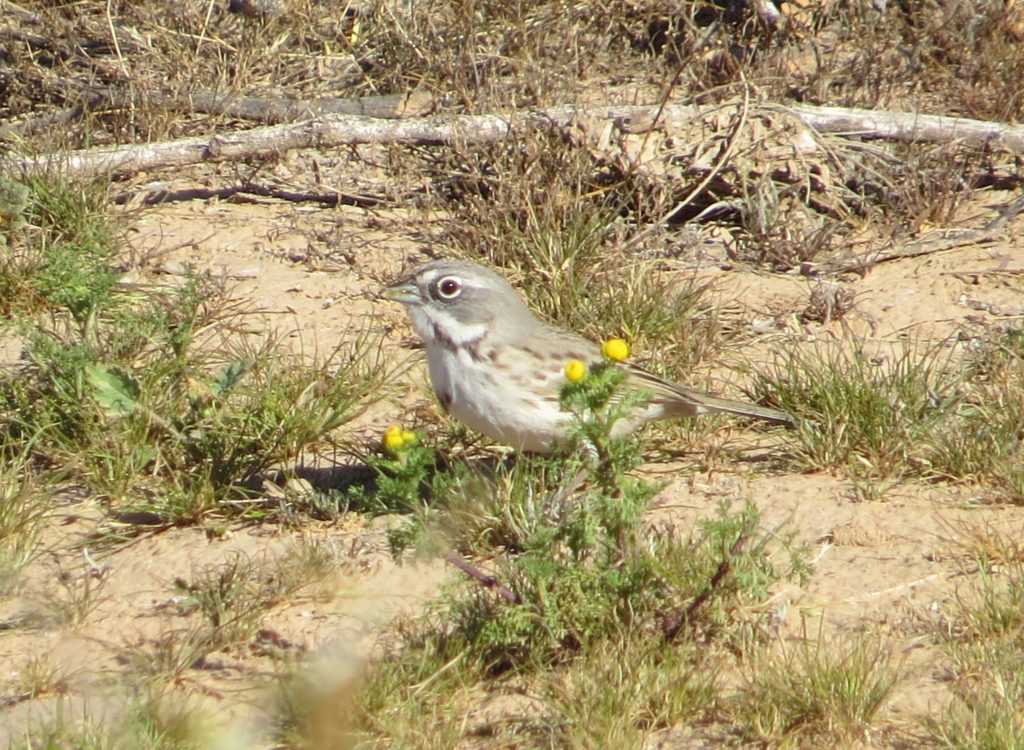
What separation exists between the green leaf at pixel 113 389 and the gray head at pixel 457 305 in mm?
1137

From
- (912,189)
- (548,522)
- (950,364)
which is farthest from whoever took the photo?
(912,189)

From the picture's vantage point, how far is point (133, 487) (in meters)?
6.21

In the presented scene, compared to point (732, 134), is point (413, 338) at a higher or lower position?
lower

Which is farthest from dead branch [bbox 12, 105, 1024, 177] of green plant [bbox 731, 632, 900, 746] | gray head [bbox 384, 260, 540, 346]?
green plant [bbox 731, 632, 900, 746]

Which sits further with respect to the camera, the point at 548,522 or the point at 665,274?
the point at 665,274

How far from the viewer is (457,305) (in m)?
6.20

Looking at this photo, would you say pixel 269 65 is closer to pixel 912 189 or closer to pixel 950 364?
pixel 912 189

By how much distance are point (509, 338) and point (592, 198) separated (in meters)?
2.30

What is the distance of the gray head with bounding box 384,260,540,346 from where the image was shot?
6157mm

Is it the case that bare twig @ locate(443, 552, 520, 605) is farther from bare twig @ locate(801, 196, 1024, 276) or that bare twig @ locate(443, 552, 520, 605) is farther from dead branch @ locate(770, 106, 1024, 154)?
dead branch @ locate(770, 106, 1024, 154)

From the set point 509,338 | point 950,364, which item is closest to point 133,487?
point 509,338

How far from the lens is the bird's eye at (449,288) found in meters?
6.22

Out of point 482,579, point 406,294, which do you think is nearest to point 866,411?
point 406,294

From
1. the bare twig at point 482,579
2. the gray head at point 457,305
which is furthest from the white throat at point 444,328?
the bare twig at point 482,579
